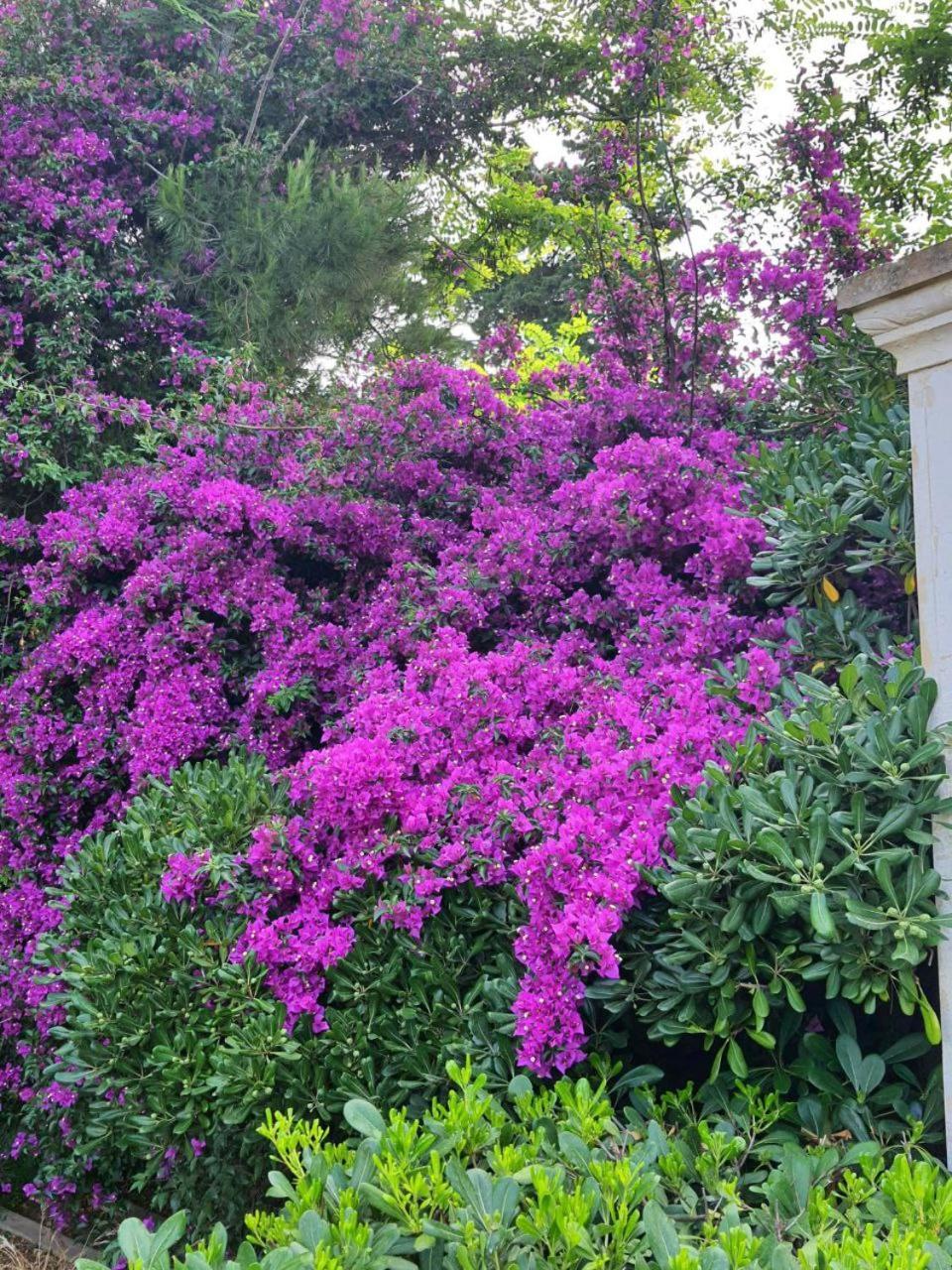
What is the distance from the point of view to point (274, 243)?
20.8 feet

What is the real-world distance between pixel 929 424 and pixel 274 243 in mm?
5010

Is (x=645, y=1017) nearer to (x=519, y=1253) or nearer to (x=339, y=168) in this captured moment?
(x=519, y=1253)

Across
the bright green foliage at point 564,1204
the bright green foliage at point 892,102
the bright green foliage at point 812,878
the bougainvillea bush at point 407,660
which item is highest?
the bright green foliage at point 892,102

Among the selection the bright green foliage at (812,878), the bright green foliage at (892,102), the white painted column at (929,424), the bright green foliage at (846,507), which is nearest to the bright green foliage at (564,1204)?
the bright green foliage at (812,878)

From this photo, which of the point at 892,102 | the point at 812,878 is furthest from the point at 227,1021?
the point at 892,102

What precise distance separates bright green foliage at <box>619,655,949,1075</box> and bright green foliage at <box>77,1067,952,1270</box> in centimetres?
28

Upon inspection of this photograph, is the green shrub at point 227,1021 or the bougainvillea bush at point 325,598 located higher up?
the bougainvillea bush at point 325,598

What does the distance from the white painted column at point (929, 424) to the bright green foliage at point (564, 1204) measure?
1.50 ft

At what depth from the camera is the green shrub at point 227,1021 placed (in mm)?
2654

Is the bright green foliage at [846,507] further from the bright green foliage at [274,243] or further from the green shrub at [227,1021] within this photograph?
the bright green foliage at [274,243]

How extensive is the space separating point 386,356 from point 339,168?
4.20 feet

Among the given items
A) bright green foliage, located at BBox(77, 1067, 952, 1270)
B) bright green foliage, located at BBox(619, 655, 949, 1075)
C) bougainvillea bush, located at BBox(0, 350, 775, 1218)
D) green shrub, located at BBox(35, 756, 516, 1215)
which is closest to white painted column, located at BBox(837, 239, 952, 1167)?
bright green foliage, located at BBox(619, 655, 949, 1075)

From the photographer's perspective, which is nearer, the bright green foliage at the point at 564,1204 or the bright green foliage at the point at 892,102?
the bright green foliage at the point at 564,1204

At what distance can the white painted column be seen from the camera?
7.02 ft
